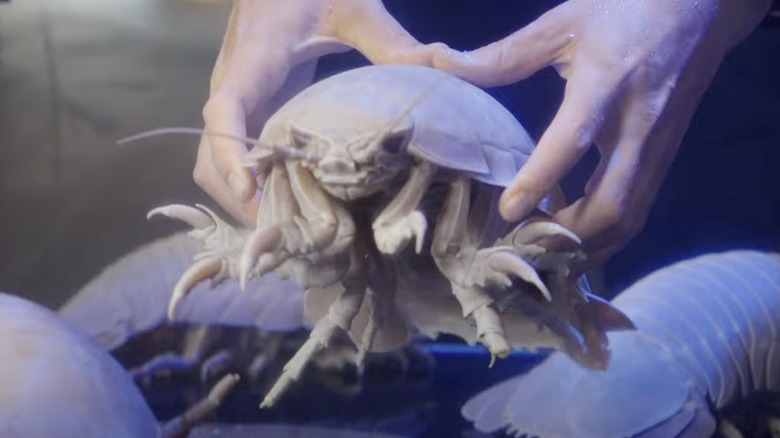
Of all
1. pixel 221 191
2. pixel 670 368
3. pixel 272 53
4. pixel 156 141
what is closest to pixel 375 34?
pixel 272 53

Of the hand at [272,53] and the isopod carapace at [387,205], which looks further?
the hand at [272,53]

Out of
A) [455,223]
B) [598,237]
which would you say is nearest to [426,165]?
[455,223]

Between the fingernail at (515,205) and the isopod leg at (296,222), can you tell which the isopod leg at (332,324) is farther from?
the fingernail at (515,205)

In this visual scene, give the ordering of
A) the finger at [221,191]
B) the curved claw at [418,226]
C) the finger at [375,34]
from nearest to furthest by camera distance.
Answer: the curved claw at [418,226]
the finger at [221,191]
the finger at [375,34]

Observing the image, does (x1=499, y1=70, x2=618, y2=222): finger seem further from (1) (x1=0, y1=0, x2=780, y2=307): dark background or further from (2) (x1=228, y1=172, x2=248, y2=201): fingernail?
(1) (x1=0, y1=0, x2=780, y2=307): dark background

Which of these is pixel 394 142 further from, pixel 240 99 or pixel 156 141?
pixel 156 141

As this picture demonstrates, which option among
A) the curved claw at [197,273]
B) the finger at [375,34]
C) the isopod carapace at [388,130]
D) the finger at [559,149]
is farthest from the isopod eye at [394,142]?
the finger at [375,34]

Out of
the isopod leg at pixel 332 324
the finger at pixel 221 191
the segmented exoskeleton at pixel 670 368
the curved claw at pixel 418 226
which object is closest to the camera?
the curved claw at pixel 418 226

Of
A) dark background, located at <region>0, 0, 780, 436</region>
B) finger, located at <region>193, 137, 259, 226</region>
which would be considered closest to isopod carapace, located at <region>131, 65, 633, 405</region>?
finger, located at <region>193, 137, 259, 226</region>
